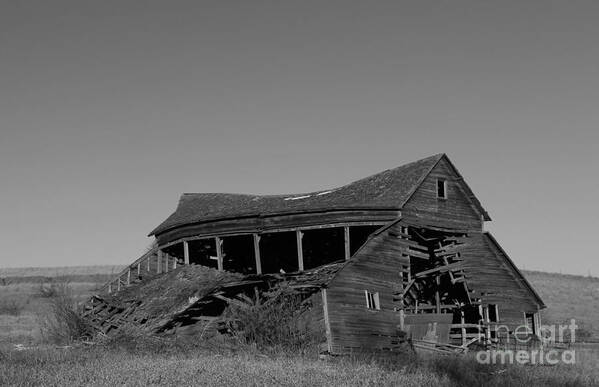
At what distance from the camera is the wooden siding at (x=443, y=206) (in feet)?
99.1

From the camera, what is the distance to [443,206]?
31.5 m

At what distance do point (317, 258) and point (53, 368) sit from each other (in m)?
20.2

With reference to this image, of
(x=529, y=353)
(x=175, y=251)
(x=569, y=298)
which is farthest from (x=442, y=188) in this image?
(x=569, y=298)

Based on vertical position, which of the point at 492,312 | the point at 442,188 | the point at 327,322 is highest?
the point at 442,188

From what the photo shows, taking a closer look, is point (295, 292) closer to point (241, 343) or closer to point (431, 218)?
point (241, 343)

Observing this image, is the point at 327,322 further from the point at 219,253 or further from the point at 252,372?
the point at 252,372

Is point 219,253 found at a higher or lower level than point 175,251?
lower

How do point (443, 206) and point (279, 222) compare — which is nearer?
point (279, 222)

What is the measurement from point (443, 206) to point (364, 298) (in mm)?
6778

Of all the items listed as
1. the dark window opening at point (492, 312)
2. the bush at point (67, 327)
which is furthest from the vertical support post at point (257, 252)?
the dark window opening at point (492, 312)

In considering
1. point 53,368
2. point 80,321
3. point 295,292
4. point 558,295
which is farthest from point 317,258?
point 558,295

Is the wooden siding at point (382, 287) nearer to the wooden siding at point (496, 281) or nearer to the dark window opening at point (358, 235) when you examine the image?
the wooden siding at point (496, 281)

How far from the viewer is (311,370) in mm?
17891

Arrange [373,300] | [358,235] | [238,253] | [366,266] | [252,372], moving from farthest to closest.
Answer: [238,253], [358,235], [373,300], [366,266], [252,372]
